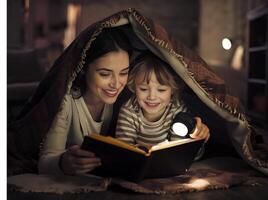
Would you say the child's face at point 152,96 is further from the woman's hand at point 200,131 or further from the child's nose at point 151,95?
the woman's hand at point 200,131

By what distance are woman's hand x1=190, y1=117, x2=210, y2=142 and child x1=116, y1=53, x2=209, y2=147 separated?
66 millimetres

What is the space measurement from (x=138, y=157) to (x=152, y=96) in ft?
0.82

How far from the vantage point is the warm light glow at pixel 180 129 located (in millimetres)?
1239

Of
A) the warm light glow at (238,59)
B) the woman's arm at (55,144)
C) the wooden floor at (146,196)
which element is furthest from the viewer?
the warm light glow at (238,59)

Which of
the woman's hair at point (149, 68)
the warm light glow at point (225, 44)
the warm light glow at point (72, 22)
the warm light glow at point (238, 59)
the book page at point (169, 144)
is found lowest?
the book page at point (169, 144)

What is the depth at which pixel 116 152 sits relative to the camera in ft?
3.63

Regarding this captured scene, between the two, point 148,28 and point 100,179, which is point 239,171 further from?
point 148,28

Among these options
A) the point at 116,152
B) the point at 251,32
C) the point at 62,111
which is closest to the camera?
the point at 116,152

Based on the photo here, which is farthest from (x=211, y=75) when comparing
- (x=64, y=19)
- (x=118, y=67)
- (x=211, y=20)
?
(x=64, y=19)

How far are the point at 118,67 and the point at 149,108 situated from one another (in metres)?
0.17

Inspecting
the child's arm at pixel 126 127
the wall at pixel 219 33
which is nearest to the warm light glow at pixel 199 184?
the child's arm at pixel 126 127

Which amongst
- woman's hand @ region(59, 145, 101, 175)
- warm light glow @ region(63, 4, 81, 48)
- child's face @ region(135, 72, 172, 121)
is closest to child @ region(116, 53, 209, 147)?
child's face @ region(135, 72, 172, 121)

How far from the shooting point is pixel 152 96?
125cm

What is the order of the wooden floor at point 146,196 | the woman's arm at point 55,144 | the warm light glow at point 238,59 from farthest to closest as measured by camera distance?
the warm light glow at point 238,59, the woman's arm at point 55,144, the wooden floor at point 146,196
